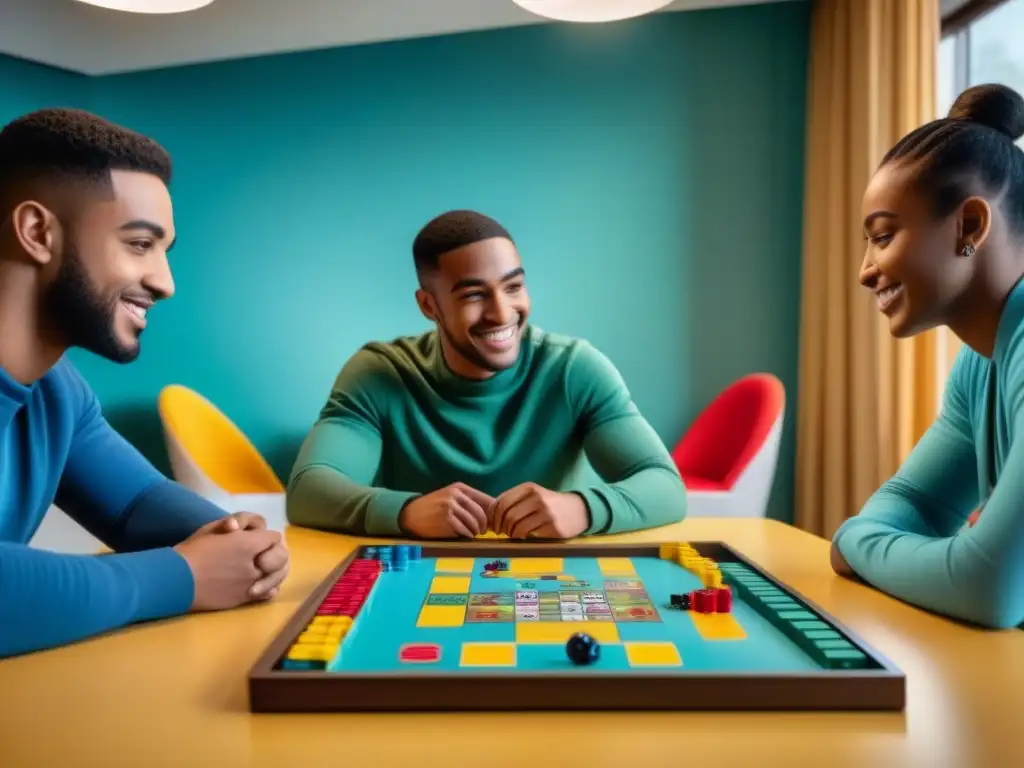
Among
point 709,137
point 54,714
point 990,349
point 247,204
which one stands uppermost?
point 709,137

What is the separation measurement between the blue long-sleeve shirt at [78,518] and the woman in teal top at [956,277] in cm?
77

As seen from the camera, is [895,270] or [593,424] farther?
[593,424]

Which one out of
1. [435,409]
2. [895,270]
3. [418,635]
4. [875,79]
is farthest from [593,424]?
[875,79]

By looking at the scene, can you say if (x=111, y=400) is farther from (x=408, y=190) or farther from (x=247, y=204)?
(x=408, y=190)

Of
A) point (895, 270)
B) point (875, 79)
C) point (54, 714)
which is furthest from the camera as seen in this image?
point (875, 79)

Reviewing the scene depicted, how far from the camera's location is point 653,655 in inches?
28.5

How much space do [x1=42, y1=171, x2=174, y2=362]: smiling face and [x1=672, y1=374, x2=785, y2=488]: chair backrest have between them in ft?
7.23

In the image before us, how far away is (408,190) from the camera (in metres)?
3.72

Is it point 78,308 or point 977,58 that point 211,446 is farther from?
point 977,58

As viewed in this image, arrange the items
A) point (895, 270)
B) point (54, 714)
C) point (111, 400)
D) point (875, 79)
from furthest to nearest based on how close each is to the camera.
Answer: point (111, 400) → point (875, 79) → point (895, 270) → point (54, 714)

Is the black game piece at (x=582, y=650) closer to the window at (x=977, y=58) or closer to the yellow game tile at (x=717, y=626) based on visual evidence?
the yellow game tile at (x=717, y=626)

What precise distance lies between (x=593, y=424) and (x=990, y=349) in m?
0.80

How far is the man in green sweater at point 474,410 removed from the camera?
61.8 inches

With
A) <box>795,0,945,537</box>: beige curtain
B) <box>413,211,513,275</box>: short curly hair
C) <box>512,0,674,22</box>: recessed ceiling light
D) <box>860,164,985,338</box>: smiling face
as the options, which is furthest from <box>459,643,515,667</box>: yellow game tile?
<box>795,0,945,537</box>: beige curtain
